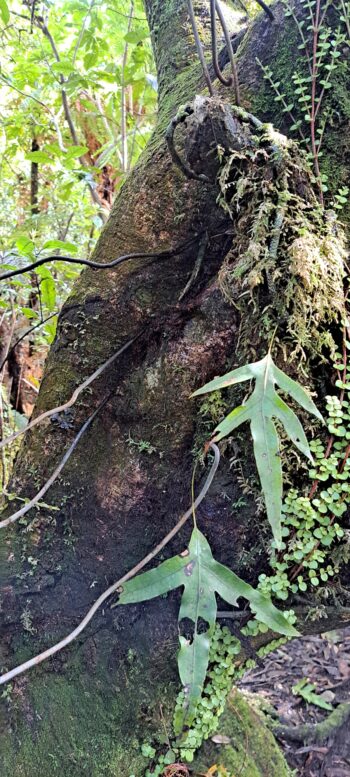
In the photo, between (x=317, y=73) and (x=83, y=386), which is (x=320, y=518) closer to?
(x=83, y=386)

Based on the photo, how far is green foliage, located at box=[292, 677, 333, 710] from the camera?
79.8 inches

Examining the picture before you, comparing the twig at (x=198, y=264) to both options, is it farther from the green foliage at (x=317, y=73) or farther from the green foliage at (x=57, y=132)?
the green foliage at (x=57, y=132)

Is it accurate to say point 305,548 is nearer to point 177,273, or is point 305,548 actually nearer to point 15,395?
point 177,273

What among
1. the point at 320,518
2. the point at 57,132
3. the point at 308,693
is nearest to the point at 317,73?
the point at 320,518

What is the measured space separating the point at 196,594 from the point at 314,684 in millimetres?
1782

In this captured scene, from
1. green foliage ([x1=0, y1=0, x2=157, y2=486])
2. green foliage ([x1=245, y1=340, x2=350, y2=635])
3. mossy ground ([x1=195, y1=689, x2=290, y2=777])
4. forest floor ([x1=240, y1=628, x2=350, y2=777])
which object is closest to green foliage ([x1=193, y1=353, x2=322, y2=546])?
green foliage ([x1=245, y1=340, x2=350, y2=635])

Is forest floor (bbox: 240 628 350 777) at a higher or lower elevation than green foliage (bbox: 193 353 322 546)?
lower

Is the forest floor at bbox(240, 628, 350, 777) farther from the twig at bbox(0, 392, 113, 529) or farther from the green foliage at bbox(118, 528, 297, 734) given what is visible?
the twig at bbox(0, 392, 113, 529)

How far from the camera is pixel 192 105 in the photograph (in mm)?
998

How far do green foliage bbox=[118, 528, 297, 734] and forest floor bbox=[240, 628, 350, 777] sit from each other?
3.83 ft

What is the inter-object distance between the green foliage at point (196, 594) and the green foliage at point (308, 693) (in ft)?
4.95

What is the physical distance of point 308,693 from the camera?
2096mm


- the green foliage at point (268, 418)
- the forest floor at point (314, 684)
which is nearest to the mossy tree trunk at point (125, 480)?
the green foliage at point (268, 418)

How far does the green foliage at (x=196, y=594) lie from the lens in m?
0.82
